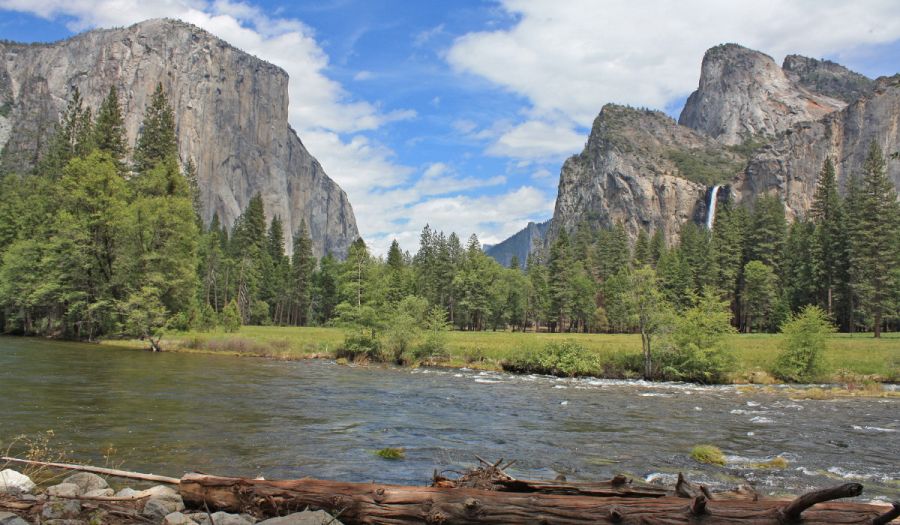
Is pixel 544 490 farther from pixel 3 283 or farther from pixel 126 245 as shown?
pixel 3 283

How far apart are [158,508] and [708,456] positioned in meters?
10.9

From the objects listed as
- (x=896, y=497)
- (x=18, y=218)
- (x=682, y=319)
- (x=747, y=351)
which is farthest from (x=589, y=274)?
(x=896, y=497)

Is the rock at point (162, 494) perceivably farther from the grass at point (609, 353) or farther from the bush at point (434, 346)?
the bush at point (434, 346)

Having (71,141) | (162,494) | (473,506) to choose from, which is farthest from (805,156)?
(162,494)

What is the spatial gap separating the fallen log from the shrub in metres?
7.84

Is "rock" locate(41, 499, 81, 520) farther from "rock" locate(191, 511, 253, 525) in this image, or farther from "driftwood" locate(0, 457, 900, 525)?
"rock" locate(191, 511, 253, 525)

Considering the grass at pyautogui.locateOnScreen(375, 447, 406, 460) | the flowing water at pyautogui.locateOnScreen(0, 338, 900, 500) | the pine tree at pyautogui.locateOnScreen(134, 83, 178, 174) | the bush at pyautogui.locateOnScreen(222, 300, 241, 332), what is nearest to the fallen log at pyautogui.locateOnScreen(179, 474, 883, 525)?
the flowing water at pyautogui.locateOnScreen(0, 338, 900, 500)

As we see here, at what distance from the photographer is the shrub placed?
1285cm

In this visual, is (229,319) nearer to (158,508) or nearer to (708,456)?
(708,456)

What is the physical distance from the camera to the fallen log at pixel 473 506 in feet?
17.9

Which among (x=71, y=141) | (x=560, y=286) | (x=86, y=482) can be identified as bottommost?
(x=86, y=482)

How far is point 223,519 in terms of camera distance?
6.91 meters

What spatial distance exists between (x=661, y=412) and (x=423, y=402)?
8.42 meters

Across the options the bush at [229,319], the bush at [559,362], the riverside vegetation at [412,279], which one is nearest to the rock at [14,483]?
the bush at [559,362]
